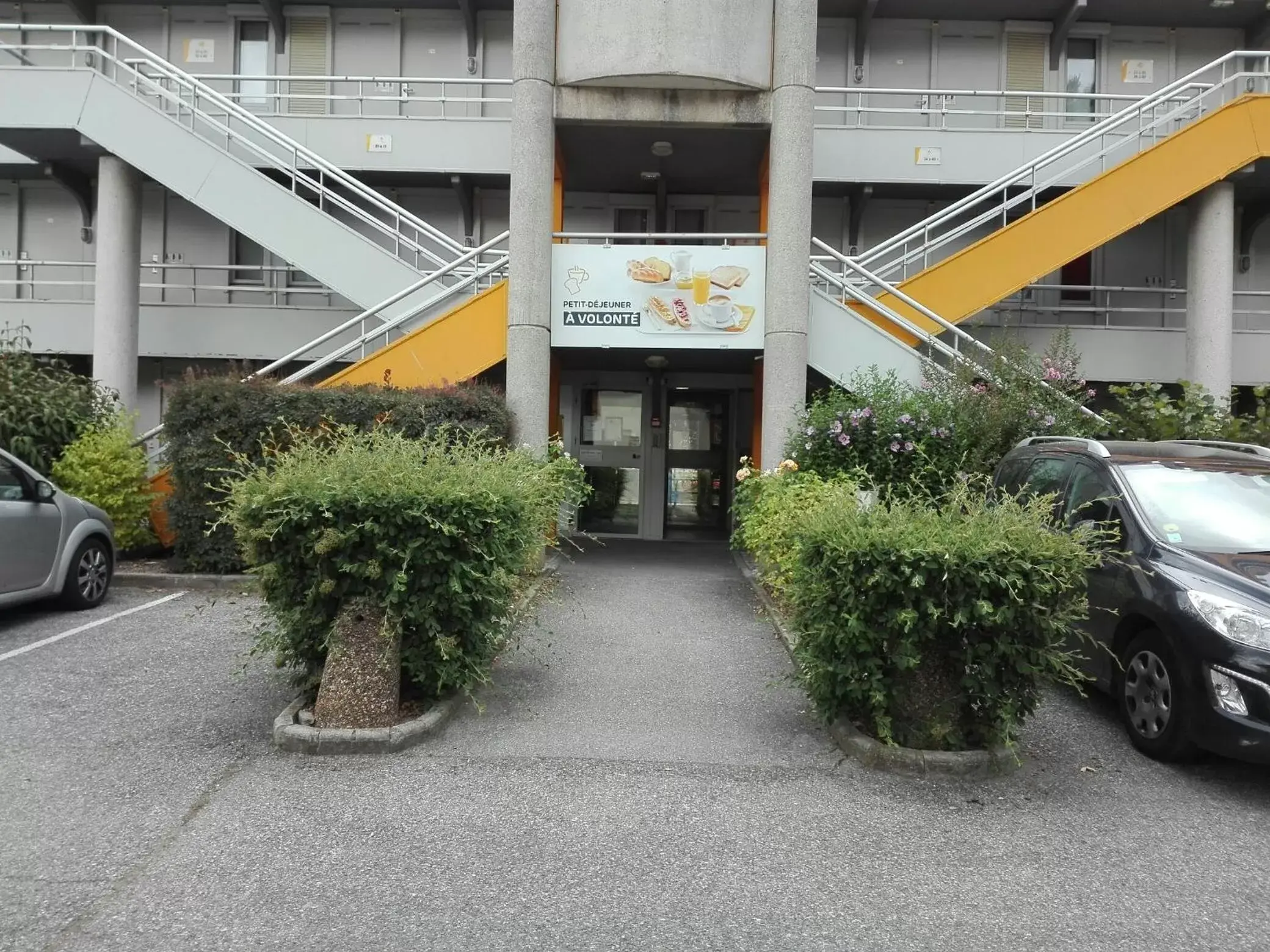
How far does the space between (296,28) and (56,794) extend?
15.2m

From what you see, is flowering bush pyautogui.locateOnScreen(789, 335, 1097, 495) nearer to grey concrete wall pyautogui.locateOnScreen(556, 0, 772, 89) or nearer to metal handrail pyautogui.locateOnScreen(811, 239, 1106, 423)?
metal handrail pyautogui.locateOnScreen(811, 239, 1106, 423)

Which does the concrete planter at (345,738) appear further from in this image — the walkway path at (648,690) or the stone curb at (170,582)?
the stone curb at (170,582)

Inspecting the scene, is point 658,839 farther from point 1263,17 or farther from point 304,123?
point 1263,17

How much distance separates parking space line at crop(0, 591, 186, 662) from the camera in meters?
6.56

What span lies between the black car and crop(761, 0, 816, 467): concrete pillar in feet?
A: 13.7

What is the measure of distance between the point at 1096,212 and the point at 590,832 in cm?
1119

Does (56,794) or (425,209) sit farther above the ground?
(425,209)

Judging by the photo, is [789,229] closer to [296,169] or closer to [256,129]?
[296,169]

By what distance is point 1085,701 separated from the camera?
230 inches

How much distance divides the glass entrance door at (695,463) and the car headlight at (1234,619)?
409 inches

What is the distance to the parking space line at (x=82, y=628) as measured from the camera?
656 cm

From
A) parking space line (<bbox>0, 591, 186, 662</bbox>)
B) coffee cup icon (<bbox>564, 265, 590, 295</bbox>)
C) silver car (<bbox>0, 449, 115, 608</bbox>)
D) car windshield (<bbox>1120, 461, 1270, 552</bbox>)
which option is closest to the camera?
A: car windshield (<bbox>1120, 461, 1270, 552</bbox>)

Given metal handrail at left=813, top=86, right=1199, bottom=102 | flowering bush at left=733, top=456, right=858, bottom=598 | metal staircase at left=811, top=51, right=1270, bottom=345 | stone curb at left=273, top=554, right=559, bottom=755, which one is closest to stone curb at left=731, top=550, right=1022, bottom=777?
flowering bush at left=733, top=456, right=858, bottom=598

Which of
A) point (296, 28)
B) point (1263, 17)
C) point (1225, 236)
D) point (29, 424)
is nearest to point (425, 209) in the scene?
point (296, 28)
